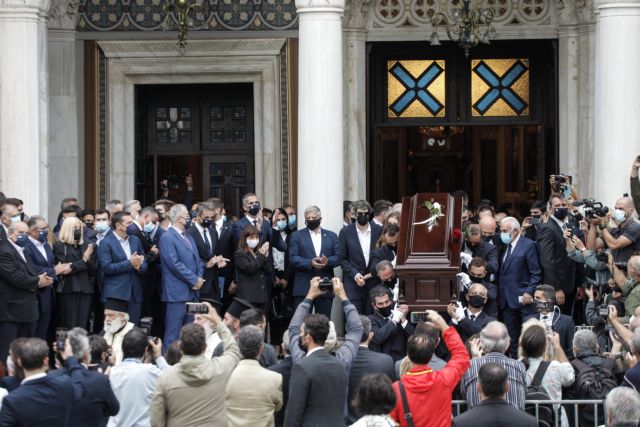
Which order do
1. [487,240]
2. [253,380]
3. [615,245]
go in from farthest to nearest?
[487,240]
[615,245]
[253,380]

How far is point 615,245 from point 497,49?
25.0ft

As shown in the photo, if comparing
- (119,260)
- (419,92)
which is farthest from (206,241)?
(419,92)

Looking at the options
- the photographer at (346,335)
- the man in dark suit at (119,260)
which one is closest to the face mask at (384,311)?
the photographer at (346,335)

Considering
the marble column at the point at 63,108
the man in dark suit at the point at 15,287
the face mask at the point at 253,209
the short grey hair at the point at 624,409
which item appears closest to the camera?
the short grey hair at the point at 624,409

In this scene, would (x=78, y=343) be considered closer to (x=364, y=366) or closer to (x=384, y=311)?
(x=364, y=366)

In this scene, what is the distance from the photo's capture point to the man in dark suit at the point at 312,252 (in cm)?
1845

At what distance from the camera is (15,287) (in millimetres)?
16766

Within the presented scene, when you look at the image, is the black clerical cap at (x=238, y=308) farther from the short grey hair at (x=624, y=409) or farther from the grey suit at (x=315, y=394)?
the short grey hair at (x=624, y=409)

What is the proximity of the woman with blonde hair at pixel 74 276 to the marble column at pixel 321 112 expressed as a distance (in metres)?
3.16

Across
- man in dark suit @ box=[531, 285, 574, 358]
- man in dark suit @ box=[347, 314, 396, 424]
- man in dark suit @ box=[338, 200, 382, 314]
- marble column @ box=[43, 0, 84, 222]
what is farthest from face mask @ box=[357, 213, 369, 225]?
marble column @ box=[43, 0, 84, 222]

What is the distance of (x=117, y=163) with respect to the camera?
75.9ft

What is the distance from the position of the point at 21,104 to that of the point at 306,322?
8880 millimetres

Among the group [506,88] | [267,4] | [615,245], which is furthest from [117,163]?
[615,245]

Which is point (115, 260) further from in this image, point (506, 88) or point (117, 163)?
point (506, 88)
